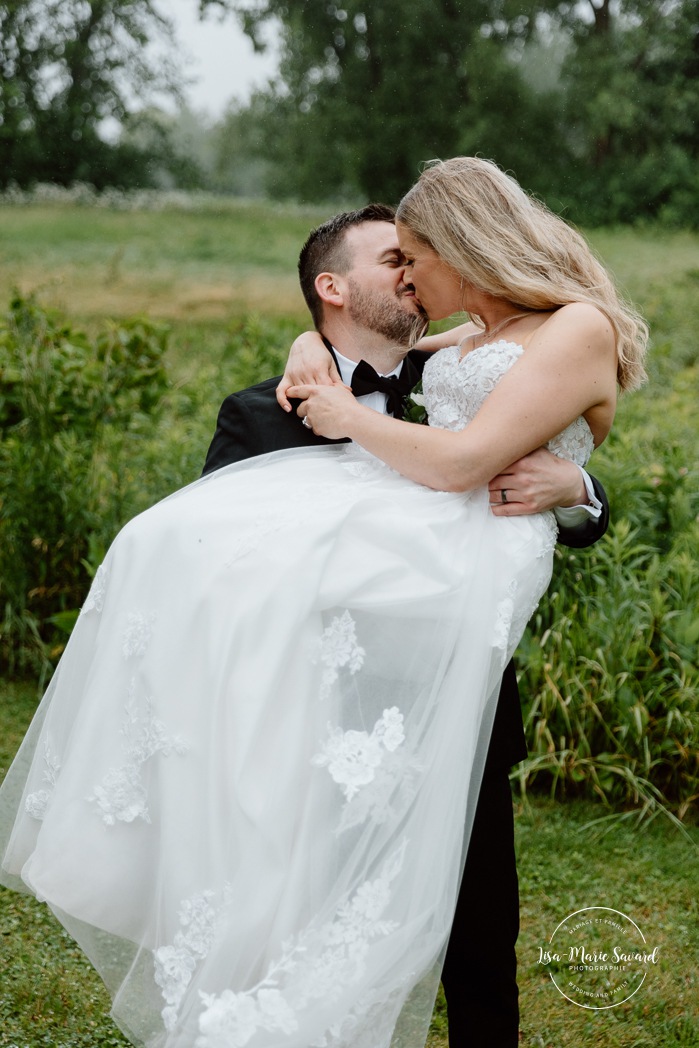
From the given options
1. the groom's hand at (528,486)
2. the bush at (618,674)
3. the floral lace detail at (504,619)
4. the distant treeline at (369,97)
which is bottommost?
the bush at (618,674)

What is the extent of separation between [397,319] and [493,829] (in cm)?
130

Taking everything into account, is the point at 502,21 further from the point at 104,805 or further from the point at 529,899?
the point at 104,805

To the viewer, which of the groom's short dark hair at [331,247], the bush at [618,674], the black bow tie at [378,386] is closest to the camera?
the black bow tie at [378,386]

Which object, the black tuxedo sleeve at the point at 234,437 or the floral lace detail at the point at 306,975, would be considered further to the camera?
the black tuxedo sleeve at the point at 234,437

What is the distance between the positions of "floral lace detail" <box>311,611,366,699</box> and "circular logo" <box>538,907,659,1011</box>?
1.73 m

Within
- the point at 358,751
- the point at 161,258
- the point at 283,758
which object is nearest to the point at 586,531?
the point at 358,751

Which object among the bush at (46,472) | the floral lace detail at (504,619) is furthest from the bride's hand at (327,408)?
the bush at (46,472)

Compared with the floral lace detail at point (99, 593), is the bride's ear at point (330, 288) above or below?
above

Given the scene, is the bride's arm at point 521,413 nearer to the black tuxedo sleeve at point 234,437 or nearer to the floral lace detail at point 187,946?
the black tuxedo sleeve at point 234,437

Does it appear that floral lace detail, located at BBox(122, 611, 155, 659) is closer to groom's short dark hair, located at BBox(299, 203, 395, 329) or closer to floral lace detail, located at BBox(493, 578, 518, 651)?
floral lace detail, located at BBox(493, 578, 518, 651)

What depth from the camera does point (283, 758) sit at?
5.87ft

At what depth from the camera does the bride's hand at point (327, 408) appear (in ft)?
7.07

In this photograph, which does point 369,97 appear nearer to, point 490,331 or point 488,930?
point 490,331

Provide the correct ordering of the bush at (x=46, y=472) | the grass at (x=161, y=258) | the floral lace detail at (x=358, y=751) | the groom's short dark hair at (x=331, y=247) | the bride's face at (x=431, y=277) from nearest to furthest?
the floral lace detail at (x=358, y=751), the bride's face at (x=431, y=277), the groom's short dark hair at (x=331, y=247), the bush at (x=46, y=472), the grass at (x=161, y=258)
